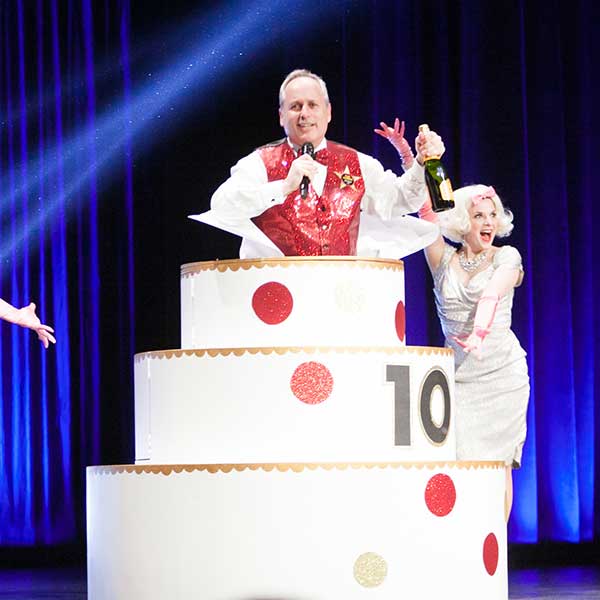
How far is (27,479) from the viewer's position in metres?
5.83

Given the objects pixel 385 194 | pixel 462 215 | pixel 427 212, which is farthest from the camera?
pixel 462 215

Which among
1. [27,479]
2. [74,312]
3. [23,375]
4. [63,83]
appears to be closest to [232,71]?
[63,83]

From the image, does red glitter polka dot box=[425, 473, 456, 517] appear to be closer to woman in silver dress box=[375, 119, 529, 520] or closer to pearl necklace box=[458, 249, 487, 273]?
woman in silver dress box=[375, 119, 529, 520]

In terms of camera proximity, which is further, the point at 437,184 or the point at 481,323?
the point at 481,323

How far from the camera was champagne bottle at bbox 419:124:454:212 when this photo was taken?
132 inches

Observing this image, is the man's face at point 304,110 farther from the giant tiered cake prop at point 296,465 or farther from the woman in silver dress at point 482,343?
the woman in silver dress at point 482,343

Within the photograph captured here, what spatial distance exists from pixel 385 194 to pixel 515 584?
5.62 feet

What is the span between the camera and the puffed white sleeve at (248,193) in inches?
135

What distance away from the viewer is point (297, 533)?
120 inches

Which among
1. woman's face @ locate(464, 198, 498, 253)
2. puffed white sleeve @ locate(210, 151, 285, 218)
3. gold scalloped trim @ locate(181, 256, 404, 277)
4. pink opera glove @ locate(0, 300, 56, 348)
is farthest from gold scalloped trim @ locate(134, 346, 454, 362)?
woman's face @ locate(464, 198, 498, 253)

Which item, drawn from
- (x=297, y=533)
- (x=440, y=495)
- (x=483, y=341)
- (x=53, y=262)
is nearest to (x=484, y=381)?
(x=483, y=341)

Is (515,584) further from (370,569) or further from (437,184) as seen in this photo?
(437,184)

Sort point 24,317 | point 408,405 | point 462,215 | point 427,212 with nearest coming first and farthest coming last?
1. point 408,405
2. point 24,317
3. point 427,212
4. point 462,215

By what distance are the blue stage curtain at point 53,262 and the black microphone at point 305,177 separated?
7.84 feet
